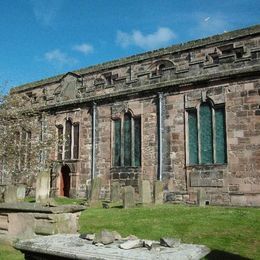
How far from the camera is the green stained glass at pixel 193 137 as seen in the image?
16.8 m

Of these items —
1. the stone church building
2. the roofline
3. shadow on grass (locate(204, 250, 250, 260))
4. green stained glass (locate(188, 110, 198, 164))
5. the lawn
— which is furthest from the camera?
the roofline

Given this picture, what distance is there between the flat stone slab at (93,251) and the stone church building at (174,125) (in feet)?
37.7

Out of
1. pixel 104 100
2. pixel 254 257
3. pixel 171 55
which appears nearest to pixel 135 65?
pixel 171 55

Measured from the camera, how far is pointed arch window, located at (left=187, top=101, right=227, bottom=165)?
16.1 meters

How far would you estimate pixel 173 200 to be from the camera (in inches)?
658

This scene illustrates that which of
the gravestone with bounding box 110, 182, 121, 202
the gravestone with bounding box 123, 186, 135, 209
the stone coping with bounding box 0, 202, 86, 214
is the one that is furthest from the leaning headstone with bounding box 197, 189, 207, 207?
the stone coping with bounding box 0, 202, 86, 214

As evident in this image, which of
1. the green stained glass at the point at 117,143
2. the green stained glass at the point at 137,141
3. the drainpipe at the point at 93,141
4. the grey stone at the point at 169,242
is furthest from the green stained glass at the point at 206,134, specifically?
the grey stone at the point at 169,242

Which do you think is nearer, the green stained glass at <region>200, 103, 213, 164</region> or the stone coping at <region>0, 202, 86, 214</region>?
the stone coping at <region>0, 202, 86, 214</region>

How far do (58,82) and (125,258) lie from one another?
79.4ft

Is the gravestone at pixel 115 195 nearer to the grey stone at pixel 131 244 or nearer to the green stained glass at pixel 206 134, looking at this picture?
the green stained glass at pixel 206 134

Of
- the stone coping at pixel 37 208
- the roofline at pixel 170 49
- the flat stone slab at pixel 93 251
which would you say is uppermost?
the roofline at pixel 170 49

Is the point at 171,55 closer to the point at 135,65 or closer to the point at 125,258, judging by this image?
the point at 135,65

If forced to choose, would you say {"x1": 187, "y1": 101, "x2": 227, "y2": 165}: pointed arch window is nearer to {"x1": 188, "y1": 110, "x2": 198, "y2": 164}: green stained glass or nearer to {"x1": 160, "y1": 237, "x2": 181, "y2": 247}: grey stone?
{"x1": 188, "y1": 110, "x2": 198, "y2": 164}: green stained glass

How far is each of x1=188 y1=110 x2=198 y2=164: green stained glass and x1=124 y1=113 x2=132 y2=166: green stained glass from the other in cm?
321
